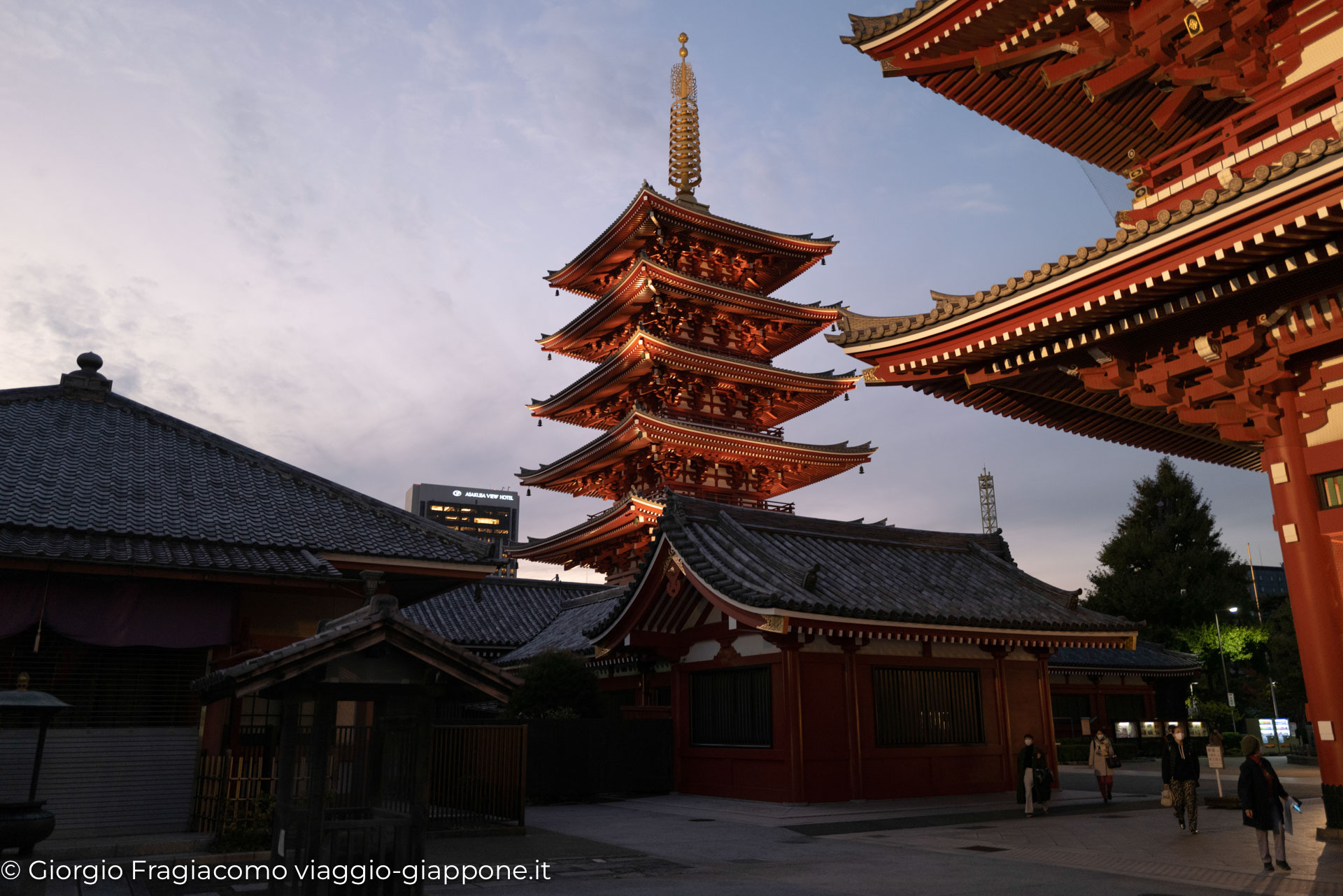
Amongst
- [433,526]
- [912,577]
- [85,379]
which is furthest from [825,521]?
[85,379]

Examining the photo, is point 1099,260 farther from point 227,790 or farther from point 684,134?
point 684,134

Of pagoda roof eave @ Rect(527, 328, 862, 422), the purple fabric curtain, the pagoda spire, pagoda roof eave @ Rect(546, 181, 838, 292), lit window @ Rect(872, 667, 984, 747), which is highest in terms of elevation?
the pagoda spire

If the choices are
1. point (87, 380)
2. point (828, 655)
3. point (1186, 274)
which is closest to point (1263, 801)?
point (1186, 274)

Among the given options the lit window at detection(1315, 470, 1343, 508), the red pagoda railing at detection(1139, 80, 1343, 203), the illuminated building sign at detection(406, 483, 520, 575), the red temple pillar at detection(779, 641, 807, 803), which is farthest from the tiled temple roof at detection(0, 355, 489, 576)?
the illuminated building sign at detection(406, 483, 520, 575)

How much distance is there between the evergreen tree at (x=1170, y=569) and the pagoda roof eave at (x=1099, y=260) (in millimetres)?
38610

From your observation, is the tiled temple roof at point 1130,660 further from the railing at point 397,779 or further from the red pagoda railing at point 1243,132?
the railing at point 397,779

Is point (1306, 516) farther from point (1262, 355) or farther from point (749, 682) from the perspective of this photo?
point (749, 682)

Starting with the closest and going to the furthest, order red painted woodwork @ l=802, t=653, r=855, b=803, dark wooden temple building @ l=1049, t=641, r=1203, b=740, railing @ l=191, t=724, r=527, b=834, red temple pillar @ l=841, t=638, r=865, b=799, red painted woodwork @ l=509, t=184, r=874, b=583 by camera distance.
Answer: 1. railing @ l=191, t=724, r=527, b=834
2. red painted woodwork @ l=802, t=653, r=855, b=803
3. red temple pillar @ l=841, t=638, r=865, b=799
4. red painted woodwork @ l=509, t=184, r=874, b=583
5. dark wooden temple building @ l=1049, t=641, r=1203, b=740

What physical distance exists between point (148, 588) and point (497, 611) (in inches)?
865

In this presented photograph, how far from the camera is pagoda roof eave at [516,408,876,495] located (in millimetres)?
32562

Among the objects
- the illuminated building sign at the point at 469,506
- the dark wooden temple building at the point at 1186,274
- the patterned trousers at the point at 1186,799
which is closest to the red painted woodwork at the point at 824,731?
the patterned trousers at the point at 1186,799

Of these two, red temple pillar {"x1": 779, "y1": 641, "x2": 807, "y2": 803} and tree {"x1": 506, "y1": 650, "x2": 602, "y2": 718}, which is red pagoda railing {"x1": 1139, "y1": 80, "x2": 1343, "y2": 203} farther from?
tree {"x1": 506, "y1": 650, "x2": 602, "y2": 718}

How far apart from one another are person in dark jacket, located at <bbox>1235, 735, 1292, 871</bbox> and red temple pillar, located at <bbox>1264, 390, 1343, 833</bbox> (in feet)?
2.80

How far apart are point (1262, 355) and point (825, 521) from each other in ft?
40.8
